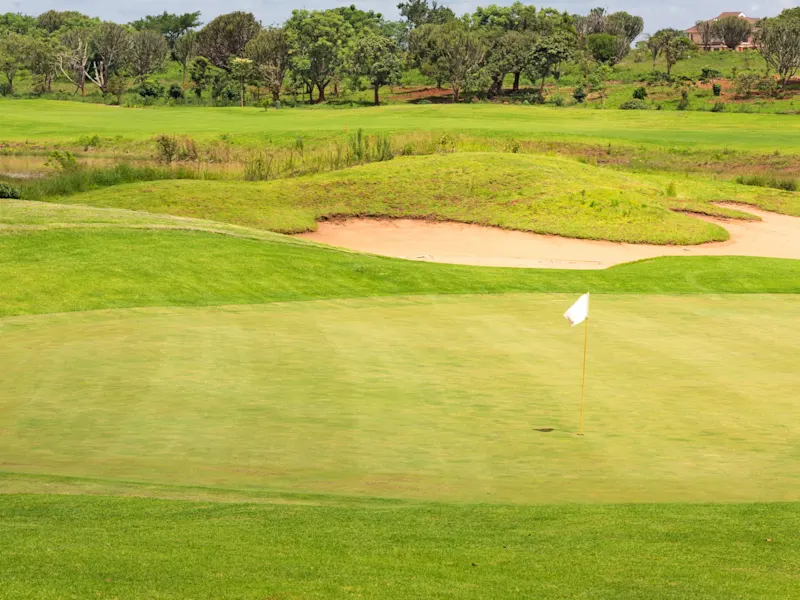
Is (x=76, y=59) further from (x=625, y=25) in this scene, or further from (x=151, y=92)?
(x=625, y=25)

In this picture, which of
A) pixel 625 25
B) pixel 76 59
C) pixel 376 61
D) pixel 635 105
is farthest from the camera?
pixel 625 25

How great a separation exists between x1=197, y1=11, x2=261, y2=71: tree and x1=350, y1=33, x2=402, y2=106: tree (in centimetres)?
3003

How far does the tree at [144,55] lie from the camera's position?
126625mm

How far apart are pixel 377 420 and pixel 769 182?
125 feet

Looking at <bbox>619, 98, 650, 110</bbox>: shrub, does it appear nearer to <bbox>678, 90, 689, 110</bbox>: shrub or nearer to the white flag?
<bbox>678, 90, 689, 110</bbox>: shrub

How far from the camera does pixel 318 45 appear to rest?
364 feet

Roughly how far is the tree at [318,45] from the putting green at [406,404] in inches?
3790

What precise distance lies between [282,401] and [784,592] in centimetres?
634

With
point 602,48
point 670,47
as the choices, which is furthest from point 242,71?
point 602,48

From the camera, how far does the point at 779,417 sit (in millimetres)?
11492

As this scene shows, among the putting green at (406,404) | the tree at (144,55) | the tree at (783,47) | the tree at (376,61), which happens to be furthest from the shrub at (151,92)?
the putting green at (406,404)

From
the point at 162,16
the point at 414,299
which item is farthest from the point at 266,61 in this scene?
the point at 414,299

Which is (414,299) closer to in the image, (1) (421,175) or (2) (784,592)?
(2) (784,592)

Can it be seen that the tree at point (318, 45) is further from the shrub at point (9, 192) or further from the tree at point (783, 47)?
the shrub at point (9, 192)
